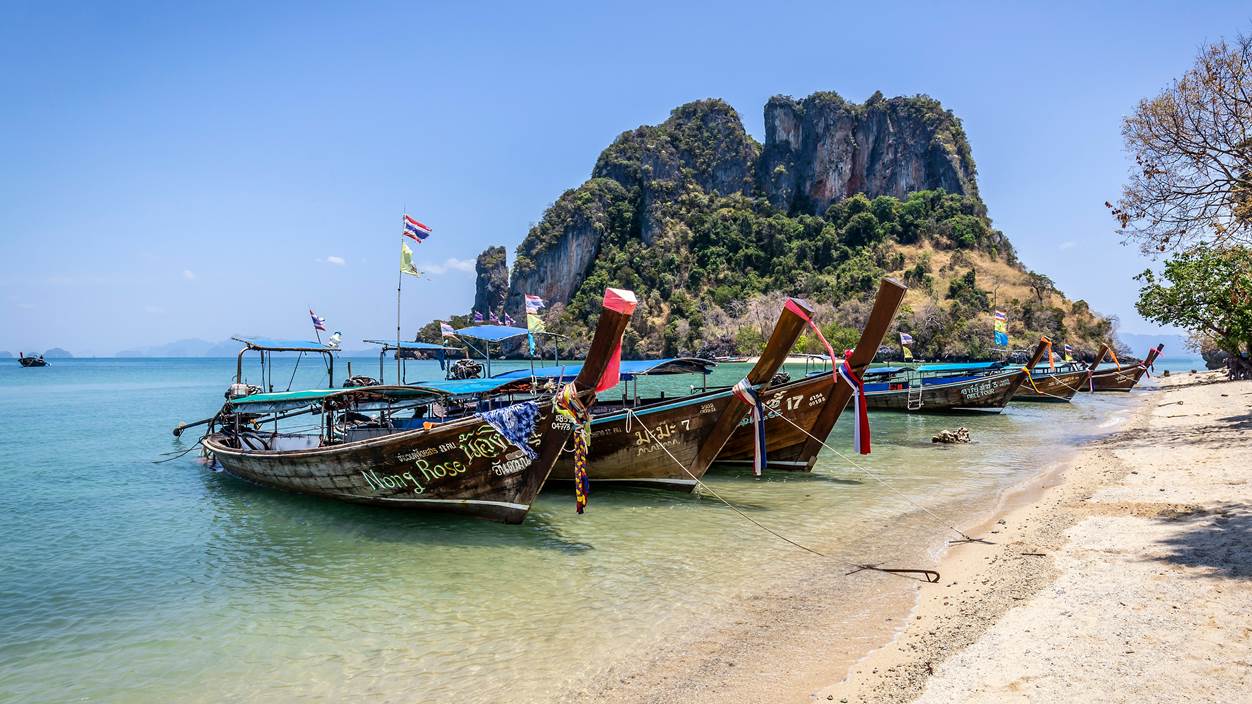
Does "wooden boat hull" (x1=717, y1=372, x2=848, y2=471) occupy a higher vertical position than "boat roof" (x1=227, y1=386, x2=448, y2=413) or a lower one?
lower

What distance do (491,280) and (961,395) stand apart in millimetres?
122414

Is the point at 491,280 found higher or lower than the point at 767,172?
lower

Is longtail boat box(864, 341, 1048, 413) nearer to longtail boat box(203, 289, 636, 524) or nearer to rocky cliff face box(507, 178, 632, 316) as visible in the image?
longtail boat box(203, 289, 636, 524)

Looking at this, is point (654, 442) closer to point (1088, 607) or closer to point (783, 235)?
point (1088, 607)

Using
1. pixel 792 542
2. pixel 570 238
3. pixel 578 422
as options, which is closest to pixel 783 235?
pixel 570 238

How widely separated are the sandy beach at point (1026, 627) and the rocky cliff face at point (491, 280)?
129078mm

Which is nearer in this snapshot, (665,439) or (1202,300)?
(665,439)

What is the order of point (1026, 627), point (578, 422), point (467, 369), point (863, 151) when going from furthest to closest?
point (863, 151) < point (467, 369) < point (578, 422) < point (1026, 627)

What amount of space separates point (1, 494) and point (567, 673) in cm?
1636

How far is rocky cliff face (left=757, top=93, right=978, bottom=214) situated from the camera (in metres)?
112

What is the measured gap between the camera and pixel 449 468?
9867mm

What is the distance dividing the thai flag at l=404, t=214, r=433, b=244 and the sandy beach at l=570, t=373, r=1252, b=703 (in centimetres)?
1332

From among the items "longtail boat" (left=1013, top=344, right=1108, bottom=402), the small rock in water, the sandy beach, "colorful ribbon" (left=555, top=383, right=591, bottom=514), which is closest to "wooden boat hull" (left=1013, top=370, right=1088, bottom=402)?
"longtail boat" (left=1013, top=344, right=1108, bottom=402)

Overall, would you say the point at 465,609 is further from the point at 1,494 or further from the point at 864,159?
the point at 864,159
